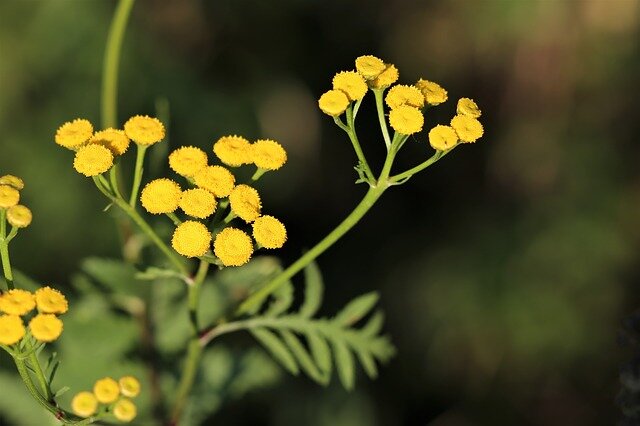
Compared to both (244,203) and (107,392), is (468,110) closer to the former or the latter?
(244,203)

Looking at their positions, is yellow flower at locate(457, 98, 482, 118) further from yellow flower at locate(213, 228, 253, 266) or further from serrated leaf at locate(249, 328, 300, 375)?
serrated leaf at locate(249, 328, 300, 375)

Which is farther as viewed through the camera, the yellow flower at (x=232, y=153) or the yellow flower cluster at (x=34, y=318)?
the yellow flower at (x=232, y=153)

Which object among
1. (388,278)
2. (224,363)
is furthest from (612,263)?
(224,363)

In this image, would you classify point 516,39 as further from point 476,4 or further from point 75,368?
point 75,368

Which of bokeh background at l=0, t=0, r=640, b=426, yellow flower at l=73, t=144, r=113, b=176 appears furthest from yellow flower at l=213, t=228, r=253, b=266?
bokeh background at l=0, t=0, r=640, b=426

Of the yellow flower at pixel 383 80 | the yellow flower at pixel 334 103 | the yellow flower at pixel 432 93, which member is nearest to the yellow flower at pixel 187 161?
→ the yellow flower at pixel 334 103

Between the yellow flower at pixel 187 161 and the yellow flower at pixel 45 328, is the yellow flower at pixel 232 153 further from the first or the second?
the yellow flower at pixel 45 328
